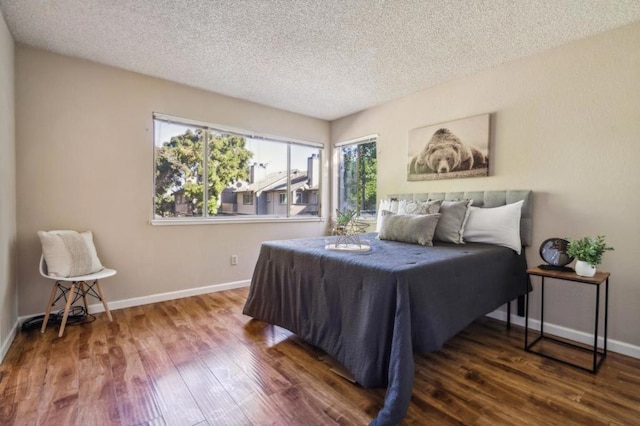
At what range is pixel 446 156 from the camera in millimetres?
3254

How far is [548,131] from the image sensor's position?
257 centimetres

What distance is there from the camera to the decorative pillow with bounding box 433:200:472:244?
2.69 m

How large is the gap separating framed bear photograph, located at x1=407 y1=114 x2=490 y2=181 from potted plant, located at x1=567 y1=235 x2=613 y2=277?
3.64ft

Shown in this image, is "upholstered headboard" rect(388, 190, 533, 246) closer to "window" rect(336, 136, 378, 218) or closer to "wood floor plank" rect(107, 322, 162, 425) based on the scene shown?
"window" rect(336, 136, 378, 218)

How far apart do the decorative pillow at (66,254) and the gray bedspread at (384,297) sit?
1.43m

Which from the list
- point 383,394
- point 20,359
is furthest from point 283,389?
point 20,359

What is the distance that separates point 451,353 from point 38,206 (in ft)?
11.9

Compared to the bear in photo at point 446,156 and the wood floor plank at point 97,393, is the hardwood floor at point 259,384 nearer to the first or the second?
the wood floor plank at point 97,393

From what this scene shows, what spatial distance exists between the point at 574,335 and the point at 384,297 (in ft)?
6.45

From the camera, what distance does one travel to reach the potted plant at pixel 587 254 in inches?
77.7

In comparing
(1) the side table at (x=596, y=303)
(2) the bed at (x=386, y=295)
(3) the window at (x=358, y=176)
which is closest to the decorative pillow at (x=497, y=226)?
(2) the bed at (x=386, y=295)

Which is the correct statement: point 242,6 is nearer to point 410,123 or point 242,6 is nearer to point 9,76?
point 9,76

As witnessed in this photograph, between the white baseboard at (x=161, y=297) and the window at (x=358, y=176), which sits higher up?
the window at (x=358, y=176)

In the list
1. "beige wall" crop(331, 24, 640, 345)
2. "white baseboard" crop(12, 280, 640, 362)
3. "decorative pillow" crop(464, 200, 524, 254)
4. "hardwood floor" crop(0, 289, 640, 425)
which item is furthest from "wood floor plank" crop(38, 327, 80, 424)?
"beige wall" crop(331, 24, 640, 345)
